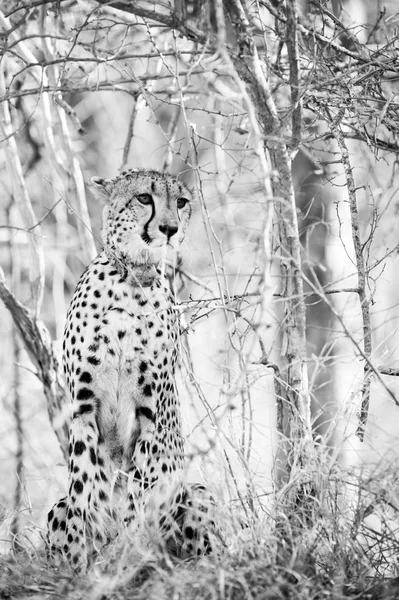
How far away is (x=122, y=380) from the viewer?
3213 mm

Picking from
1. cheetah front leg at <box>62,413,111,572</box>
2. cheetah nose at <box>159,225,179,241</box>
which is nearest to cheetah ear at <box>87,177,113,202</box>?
cheetah nose at <box>159,225,179,241</box>

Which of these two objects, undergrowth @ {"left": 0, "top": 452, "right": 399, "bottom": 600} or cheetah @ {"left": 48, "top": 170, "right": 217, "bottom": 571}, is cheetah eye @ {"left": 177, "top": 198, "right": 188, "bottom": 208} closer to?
cheetah @ {"left": 48, "top": 170, "right": 217, "bottom": 571}

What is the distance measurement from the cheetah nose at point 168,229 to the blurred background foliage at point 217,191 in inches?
4.9

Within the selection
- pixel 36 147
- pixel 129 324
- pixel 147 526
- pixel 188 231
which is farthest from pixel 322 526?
pixel 36 147

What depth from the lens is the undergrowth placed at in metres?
2.17

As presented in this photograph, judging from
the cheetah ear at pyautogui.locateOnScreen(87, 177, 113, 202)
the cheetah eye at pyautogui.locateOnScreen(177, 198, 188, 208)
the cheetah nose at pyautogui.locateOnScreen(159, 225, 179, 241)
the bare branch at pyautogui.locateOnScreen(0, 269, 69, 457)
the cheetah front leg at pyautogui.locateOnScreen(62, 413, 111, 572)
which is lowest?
the cheetah front leg at pyautogui.locateOnScreen(62, 413, 111, 572)

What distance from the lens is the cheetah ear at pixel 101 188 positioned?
358 cm

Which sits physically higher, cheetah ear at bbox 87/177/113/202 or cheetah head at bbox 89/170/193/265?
cheetah ear at bbox 87/177/113/202

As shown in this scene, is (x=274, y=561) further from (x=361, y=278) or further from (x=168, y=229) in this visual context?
(x=168, y=229)

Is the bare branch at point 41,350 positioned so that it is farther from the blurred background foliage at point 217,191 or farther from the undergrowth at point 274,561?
the undergrowth at point 274,561

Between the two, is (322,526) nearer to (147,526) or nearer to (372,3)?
A: (147,526)

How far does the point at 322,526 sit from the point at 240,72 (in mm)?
1458

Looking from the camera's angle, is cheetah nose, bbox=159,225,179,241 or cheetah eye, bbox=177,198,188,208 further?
cheetah eye, bbox=177,198,188,208

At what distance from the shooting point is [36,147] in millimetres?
7711
